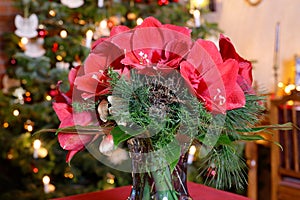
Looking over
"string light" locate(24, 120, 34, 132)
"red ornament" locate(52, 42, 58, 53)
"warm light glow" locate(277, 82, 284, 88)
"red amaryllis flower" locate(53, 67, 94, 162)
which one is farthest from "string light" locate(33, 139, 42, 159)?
"red amaryllis flower" locate(53, 67, 94, 162)

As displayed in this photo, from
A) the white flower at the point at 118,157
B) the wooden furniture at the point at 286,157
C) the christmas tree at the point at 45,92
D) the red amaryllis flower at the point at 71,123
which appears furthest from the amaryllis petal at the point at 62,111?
the christmas tree at the point at 45,92

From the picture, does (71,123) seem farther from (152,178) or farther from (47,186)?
(47,186)

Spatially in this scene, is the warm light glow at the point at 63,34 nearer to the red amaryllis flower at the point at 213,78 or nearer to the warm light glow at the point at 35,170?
the warm light glow at the point at 35,170

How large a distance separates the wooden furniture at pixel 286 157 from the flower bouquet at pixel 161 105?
4.67 ft

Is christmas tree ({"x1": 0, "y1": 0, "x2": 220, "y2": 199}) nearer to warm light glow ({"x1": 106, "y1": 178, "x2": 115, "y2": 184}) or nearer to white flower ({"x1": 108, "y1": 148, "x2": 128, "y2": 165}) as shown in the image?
warm light glow ({"x1": 106, "y1": 178, "x2": 115, "y2": 184})

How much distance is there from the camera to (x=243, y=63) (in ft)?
2.96

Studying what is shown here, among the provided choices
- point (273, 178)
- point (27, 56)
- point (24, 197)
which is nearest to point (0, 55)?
point (27, 56)

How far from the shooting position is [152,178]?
33.9 inches

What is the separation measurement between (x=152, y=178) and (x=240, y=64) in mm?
260

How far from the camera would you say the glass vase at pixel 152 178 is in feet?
2.75

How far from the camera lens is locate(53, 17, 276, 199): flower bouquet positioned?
80cm

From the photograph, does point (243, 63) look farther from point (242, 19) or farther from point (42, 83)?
point (242, 19)

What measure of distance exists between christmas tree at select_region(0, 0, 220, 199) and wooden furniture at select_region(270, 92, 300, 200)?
911 millimetres

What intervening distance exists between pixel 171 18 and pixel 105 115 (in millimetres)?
2343
